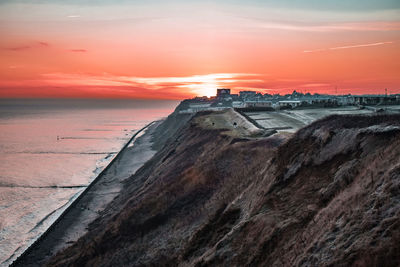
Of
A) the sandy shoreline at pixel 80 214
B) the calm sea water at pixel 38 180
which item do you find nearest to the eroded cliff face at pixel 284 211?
the sandy shoreline at pixel 80 214

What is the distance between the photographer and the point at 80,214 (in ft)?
142

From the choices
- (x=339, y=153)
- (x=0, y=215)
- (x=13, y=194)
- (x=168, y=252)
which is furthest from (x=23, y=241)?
(x=339, y=153)

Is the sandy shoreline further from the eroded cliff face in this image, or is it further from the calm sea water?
the eroded cliff face

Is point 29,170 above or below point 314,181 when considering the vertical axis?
below

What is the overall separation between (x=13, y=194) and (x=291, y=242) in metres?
52.0

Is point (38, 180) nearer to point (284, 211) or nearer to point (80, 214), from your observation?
point (80, 214)

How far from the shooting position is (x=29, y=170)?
70375 mm

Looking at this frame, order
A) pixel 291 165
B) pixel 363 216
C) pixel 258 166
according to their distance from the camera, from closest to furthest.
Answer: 1. pixel 363 216
2. pixel 291 165
3. pixel 258 166

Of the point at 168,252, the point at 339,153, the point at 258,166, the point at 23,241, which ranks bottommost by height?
the point at 23,241

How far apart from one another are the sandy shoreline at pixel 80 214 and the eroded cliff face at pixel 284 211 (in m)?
3.82

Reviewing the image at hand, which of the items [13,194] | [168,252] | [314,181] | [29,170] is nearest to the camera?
[314,181]

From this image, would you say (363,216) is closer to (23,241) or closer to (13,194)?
(23,241)

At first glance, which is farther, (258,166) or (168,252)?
(258,166)

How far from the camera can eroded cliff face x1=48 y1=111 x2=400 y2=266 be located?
32.0 ft
